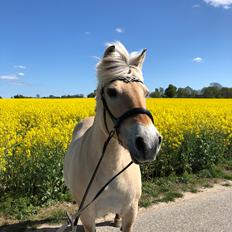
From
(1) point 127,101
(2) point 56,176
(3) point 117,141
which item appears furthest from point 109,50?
(2) point 56,176

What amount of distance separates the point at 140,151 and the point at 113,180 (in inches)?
35.7

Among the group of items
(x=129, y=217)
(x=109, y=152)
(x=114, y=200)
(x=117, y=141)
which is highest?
(x=117, y=141)

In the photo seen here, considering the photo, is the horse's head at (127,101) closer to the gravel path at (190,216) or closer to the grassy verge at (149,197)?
the gravel path at (190,216)

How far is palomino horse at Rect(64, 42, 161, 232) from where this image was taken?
2.18 meters

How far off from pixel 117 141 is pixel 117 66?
65cm

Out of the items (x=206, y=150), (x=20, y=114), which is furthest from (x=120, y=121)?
(x=20, y=114)

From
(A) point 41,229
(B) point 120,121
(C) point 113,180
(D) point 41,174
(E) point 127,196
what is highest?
(B) point 120,121

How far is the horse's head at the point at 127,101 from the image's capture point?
7.04ft

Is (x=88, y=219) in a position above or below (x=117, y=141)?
below

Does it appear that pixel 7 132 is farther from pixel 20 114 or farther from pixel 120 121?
pixel 20 114

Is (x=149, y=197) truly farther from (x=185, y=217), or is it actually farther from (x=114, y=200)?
(x=114, y=200)

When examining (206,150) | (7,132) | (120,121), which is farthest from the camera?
(206,150)

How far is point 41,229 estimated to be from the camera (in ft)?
15.2

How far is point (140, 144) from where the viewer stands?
214 cm
